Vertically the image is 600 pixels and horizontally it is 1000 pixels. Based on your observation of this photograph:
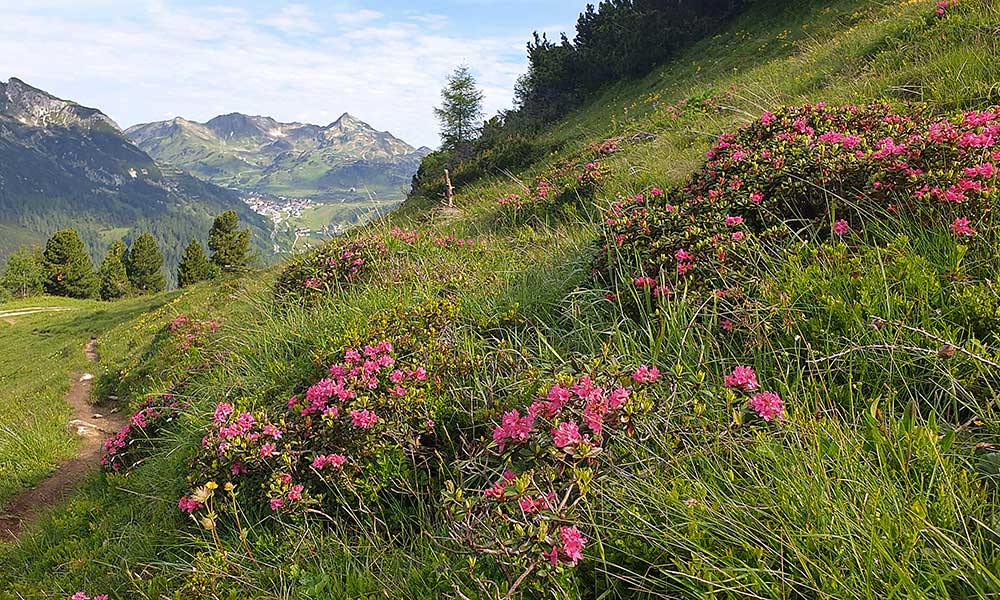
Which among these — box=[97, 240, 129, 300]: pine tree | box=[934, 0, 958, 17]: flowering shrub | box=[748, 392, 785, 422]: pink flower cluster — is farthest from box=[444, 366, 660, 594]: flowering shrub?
box=[97, 240, 129, 300]: pine tree

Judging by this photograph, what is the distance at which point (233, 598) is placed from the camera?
275 cm

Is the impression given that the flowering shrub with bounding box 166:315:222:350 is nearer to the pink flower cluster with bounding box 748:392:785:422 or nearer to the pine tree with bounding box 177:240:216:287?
the pink flower cluster with bounding box 748:392:785:422

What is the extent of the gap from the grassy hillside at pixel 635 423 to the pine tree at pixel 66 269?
60.1 m

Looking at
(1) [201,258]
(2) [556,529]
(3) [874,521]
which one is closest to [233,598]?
(2) [556,529]

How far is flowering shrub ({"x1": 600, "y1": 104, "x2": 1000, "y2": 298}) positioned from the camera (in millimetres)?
3244

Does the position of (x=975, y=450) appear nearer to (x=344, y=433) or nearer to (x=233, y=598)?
(x=344, y=433)

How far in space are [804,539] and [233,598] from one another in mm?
2637

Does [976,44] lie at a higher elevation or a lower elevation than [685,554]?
higher

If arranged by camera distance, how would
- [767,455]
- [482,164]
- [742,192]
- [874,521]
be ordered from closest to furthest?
1. [874,521]
2. [767,455]
3. [742,192]
4. [482,164]

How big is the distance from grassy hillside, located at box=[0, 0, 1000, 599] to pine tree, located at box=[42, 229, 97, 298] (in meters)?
60.1

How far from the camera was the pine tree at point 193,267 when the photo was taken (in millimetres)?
52406

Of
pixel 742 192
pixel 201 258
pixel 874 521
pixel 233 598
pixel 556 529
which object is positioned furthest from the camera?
pixel 201 258

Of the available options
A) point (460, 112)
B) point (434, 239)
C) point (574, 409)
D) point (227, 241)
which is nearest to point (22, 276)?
point (227, 241)

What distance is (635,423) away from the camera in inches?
92.8
